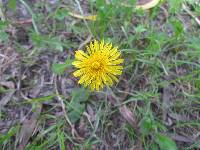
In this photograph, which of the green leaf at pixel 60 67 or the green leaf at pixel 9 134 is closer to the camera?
the green leaf at pixel 9 134

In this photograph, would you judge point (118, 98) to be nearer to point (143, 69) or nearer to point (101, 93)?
point (101, 93)

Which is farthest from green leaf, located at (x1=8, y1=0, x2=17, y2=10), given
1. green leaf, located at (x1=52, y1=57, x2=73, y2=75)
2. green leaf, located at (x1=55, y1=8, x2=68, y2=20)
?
green leaf, located at (x1=52, y1=57, x2=73, y2=75)

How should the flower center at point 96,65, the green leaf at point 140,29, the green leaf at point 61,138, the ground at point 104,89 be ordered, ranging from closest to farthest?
the flower center at point 96,65
the green leaf at point 61,138
the ground at point 104,89
the green leaf at point 140,29

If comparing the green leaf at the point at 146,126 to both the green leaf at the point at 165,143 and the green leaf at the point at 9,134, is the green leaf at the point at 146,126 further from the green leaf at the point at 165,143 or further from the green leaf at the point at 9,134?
the green leaf at the point at 9,134

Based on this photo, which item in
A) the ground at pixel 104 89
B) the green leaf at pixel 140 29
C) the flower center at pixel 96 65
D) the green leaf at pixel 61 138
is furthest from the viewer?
the green leaf at pixel 140 29

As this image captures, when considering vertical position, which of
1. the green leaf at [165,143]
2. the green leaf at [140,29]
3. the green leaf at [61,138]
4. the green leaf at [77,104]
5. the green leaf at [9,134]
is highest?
the green leaf at [140,29]

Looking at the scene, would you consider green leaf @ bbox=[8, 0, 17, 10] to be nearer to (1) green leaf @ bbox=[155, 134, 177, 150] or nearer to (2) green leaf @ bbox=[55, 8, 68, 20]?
(2) green leaf @ bbox=[55, 8, 68, 20]

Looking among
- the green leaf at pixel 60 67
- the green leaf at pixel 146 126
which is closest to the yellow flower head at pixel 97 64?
the green leaf at pixel 60 67

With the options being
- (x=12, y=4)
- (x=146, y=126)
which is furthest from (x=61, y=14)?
(x=146, y=126)

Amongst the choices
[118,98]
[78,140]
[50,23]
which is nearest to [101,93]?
[118,98]
